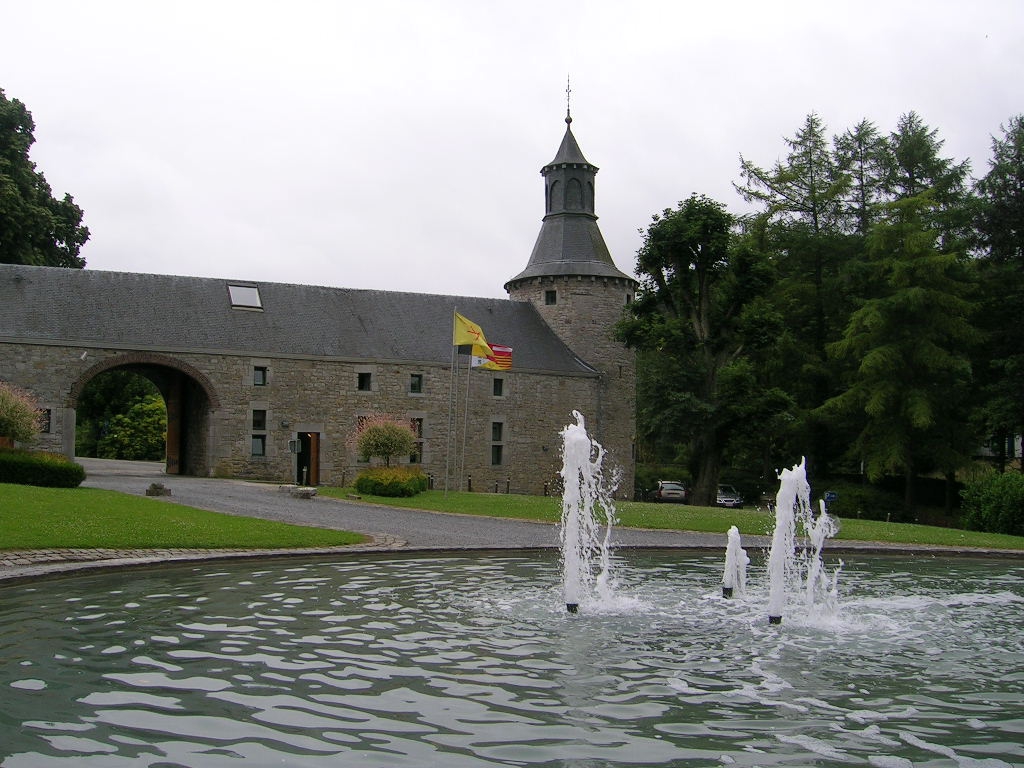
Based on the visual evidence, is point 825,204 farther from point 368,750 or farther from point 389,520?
point 368,750

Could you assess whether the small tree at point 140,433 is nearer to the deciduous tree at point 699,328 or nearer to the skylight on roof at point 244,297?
the skylight on roof at point 244,297

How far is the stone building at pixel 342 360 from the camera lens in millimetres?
35375

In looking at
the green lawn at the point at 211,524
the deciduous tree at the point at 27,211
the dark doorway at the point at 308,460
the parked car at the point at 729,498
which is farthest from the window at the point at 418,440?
the deciduous tree at the point at 27,211

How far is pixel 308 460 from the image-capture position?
38500 millimetres

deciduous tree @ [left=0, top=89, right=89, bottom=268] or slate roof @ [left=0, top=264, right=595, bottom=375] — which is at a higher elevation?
deciduous tree @ [left=0, top=89, right=89, bottom=268]

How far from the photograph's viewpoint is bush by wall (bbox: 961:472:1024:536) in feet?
87.9

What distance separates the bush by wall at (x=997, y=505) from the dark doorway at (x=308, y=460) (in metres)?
22.7

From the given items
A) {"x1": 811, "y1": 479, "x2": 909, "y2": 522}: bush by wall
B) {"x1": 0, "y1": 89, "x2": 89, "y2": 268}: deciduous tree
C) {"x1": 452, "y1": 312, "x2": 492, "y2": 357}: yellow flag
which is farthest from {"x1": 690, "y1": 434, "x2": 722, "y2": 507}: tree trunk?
{"x1": 0, "y1": 89, "x2": 89, "y2": 268}: deciduous tree

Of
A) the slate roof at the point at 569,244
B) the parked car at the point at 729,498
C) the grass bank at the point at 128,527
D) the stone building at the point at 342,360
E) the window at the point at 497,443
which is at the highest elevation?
the slate roof at the point at 569,244

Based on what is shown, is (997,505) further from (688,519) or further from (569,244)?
(569,244)

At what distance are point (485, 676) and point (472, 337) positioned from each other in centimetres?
2604

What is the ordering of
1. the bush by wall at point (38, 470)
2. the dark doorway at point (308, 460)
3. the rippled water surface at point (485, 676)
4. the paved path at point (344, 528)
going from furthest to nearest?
the dark doorway at point (308, 460), the bush by wall at point (38, 470), the paved path at point (344, 528), the rippled water surface at point (485, 676)

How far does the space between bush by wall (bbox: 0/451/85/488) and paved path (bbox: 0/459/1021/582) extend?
1803 millimetres

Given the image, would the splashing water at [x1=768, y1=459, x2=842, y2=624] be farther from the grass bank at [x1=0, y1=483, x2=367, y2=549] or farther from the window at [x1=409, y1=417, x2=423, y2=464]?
the window at [x1=409, y1=417, x2=423, y2=464]
